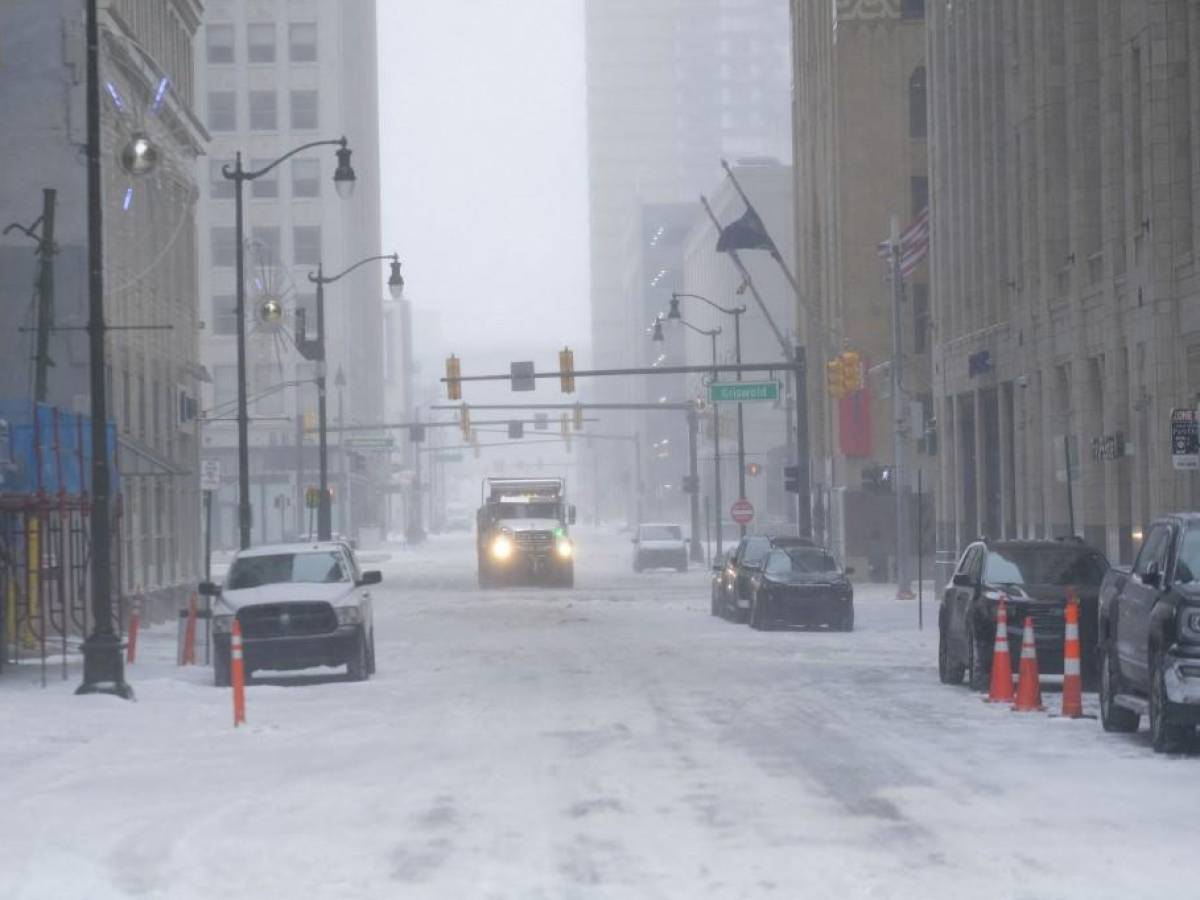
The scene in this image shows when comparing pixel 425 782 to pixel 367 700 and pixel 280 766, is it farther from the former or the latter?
pixel 367 700

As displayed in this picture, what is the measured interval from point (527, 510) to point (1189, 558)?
51.4 m

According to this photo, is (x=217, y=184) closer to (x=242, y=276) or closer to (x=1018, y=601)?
(x=242, y=276)

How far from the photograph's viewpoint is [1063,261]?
4762 cm

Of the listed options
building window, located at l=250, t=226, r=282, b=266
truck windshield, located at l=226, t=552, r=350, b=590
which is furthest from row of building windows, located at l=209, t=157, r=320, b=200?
truck windshield, located at l=226, t=552, r=350, b=590

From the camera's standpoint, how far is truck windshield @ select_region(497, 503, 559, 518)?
6925 cm

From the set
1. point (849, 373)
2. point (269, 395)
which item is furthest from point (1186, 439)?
point (269, 395)

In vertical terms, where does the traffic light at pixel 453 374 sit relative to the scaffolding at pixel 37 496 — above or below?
above

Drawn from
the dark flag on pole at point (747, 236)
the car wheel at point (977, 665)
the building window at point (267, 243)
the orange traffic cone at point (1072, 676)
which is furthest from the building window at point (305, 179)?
the orange traffic cone at point (1072, 676)

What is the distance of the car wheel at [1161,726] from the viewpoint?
1772 centimetres

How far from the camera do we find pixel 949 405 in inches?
2377

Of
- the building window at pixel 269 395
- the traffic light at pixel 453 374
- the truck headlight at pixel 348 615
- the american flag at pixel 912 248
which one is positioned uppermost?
the building window at pixel 269 395

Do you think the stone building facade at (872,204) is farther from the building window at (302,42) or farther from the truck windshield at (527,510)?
the building window at (302,42)

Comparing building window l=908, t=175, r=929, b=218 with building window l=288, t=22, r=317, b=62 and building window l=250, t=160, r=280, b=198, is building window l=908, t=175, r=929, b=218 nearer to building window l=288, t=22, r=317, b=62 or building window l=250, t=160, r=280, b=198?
building window l=250, t=160, r=280, b=198

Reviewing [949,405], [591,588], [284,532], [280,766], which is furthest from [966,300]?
[284,532]
